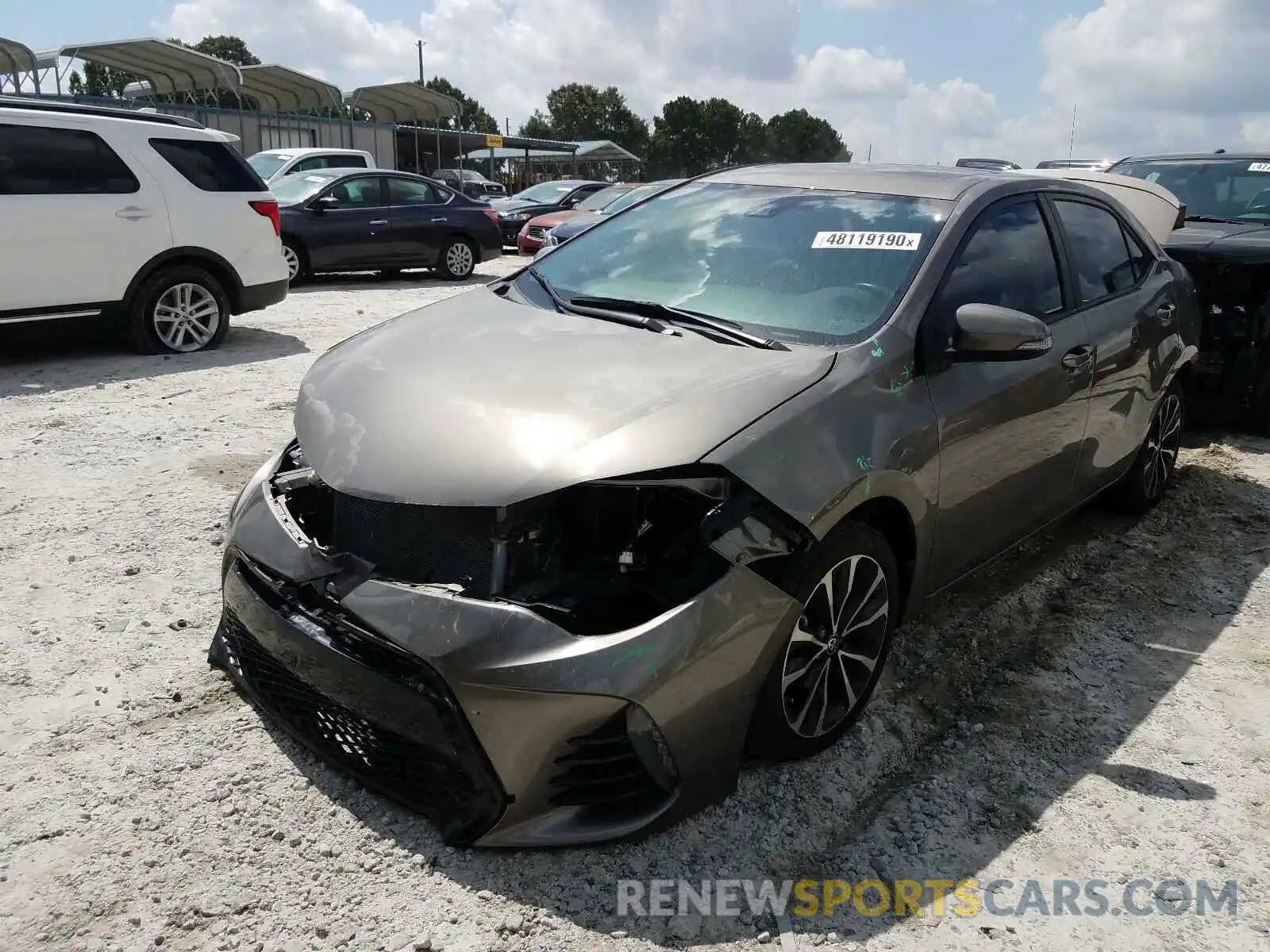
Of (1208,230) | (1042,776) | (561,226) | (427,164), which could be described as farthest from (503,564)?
(427,164)

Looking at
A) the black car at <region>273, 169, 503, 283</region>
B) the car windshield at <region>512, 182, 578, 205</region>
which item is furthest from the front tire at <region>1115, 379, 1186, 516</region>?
the car windshield at <region>512, 182, 578, 205</region>

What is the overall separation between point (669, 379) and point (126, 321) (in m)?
6.44

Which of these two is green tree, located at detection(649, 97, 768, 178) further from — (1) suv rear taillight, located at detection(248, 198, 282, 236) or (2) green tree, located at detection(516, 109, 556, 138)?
(1) suv rear taillight, located at detection(248, 198, 282, 236)

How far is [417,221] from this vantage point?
13.5 m

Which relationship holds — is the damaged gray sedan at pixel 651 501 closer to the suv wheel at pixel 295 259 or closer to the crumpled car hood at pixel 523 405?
the crumpled car hood at pixel 523 405

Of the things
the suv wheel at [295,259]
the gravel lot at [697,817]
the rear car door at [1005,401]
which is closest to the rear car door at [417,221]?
the suv wheel at [295,259]

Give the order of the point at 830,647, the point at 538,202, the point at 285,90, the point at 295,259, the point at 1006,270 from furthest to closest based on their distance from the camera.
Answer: the point at 285,90
the point at 538,202
the point at 295,259
the point at 1006,270
the point at 830,647

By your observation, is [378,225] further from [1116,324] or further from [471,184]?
[471,184]

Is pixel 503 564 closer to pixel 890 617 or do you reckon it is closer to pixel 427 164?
pixel 890 617

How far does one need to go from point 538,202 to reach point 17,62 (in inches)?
447

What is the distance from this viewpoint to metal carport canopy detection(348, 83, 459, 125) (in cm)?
2933

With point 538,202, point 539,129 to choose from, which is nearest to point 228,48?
point 539,129

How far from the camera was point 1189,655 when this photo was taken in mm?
3748

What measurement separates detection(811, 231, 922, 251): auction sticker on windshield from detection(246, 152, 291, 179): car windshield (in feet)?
40.0
